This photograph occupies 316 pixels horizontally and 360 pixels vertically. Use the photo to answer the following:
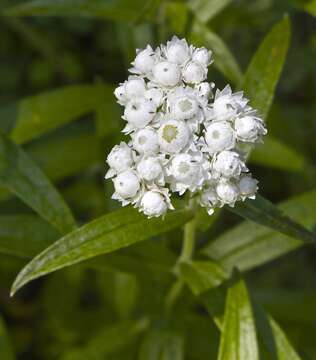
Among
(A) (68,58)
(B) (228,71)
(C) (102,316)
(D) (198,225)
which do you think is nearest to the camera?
(D) (198,225)

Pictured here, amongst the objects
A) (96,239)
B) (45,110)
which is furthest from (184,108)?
(45,110)

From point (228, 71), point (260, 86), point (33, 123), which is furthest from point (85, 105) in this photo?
point (260, 86)

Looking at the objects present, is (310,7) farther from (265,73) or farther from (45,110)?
(45,110)

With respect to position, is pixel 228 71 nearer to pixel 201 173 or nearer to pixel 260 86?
pixel 260 86

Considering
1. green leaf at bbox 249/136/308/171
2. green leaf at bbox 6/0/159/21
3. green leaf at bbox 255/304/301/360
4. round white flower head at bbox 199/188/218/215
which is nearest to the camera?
round white flower head at bbox 199/188/218/215

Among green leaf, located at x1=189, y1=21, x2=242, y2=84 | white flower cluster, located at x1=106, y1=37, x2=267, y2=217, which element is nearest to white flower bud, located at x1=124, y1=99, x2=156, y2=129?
white flower cluster, located at x1=106, y1=37, x2=267, y2=217

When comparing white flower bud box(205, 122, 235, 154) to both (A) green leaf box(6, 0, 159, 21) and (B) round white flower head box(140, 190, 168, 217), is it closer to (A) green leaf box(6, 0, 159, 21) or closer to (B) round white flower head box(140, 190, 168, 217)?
(B) round white flower head box(140, 190, 168, 217)
